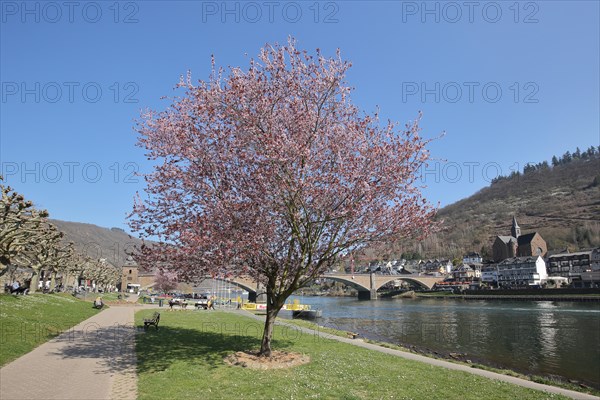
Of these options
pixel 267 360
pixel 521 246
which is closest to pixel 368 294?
pixel 521 246

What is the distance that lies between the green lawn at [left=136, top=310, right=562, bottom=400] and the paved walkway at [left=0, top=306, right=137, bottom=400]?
60cm

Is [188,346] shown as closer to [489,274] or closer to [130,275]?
[130,275]

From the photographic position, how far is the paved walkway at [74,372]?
10461 millimetres

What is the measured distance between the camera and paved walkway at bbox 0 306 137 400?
10461mm

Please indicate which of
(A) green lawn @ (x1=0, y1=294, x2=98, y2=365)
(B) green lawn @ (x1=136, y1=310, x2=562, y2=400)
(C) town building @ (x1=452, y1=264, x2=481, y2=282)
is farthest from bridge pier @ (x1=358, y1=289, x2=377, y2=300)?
(B) green lawn @ (x1=136, y1=310, x2=562, y2=400)

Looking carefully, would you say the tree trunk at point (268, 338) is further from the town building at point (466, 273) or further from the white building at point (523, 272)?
the town building at point (466, 273)

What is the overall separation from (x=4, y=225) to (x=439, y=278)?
150m

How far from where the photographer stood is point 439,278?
15662 centimetres

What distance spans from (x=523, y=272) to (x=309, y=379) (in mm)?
162836

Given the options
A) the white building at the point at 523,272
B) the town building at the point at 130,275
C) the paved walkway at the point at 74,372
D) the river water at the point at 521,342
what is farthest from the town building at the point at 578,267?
the paved walkway at the point at 74,372

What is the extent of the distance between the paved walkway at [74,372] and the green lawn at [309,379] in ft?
1.98

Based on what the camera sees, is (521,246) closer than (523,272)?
No

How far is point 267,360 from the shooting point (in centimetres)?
1470

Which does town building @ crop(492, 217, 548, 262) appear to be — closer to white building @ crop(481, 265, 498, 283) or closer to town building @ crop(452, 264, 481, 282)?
town building @ crop(452, 264, 481, 282)
